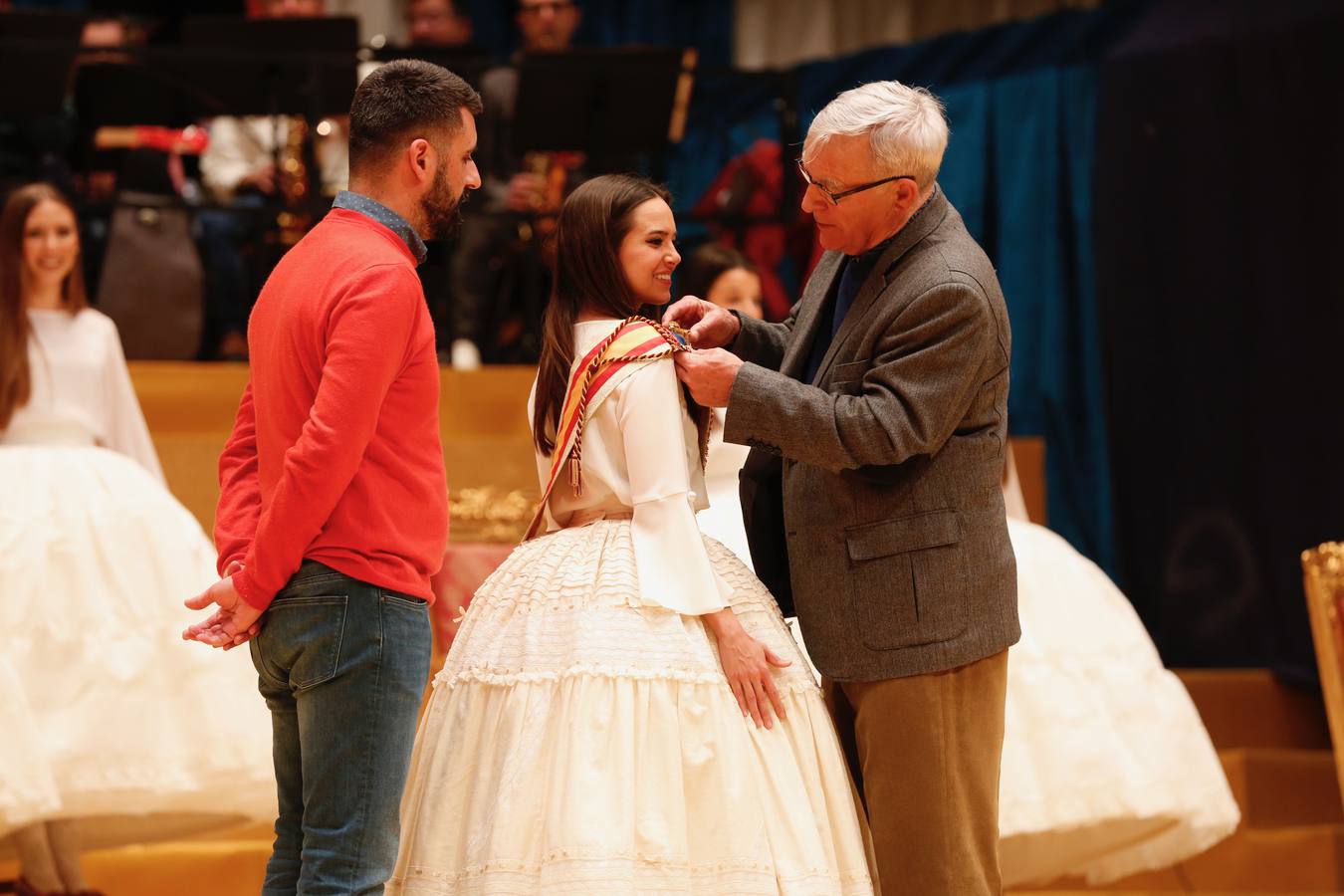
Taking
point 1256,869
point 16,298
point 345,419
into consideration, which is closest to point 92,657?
point 16,298

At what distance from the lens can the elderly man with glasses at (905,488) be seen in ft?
8.25

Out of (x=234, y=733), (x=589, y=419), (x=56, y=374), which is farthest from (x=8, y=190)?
(x=589, y=419)

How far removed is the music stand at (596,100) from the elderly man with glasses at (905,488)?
3298 millimetres

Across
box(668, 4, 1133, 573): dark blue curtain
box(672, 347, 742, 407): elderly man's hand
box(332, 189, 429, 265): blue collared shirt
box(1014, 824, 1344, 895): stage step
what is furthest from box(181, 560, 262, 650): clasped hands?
box(668, 4, 1133, 573): dark blue curtain

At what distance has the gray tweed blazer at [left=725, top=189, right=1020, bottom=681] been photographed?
2502mm

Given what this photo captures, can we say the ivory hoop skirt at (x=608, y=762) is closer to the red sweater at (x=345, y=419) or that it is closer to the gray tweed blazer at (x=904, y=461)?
the gray tweed blazer at (x=904, y=461)

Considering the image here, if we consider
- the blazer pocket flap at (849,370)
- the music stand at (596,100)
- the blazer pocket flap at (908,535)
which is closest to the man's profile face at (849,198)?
the blazer pocket flap at (849,370)

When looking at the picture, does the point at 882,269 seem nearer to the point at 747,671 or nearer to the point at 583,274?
the point at 583,274

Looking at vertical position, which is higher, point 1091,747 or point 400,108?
point 400,108

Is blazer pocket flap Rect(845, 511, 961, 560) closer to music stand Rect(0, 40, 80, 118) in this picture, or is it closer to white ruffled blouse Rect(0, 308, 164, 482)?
white ruffled blouse Rect(0, 308, 164, 482)

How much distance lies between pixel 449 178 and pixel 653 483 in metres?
0.55

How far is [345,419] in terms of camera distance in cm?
220

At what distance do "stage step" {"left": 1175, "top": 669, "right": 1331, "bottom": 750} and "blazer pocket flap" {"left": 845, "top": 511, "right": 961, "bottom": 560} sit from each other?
10.7 feet

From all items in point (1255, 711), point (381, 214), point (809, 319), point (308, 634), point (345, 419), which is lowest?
point (1255, 711)
